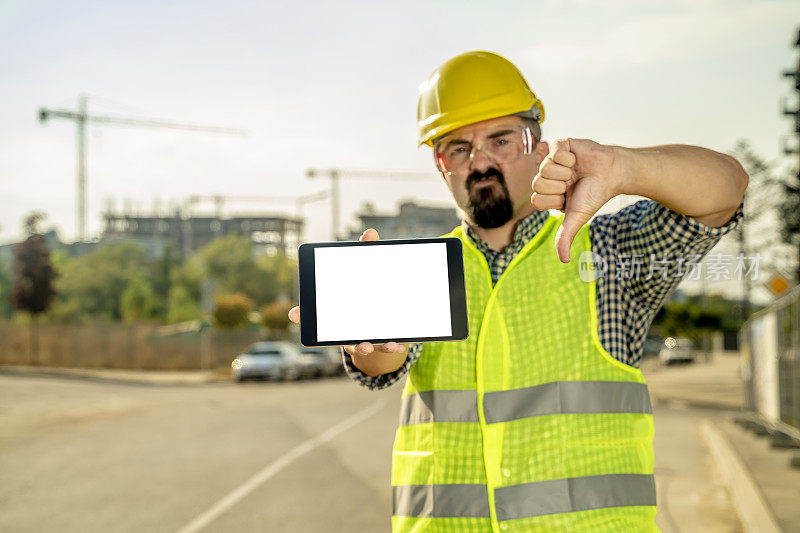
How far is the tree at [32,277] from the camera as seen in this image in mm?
45875

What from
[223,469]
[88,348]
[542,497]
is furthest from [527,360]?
[88,348]

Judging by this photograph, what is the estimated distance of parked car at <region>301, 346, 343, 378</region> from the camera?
3669cm

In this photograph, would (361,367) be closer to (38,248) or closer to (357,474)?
(357,474)

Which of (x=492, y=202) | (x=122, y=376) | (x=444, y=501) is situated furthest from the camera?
(x=122, y=376)

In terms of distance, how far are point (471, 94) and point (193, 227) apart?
196938 mm

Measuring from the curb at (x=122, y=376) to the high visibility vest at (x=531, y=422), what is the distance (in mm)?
30315

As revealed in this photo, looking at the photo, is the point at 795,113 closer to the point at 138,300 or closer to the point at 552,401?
the point at 552,401

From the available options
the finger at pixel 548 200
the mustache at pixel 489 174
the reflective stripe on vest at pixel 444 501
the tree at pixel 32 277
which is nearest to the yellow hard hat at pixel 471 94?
the mustache at pixel 489 174

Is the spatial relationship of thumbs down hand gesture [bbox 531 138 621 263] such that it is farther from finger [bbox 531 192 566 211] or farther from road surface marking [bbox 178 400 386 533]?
road surface marking [bbox 178 400 386 533]

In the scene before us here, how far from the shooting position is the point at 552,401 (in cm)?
250

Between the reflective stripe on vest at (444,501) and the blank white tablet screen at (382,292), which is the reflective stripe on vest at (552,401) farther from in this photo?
the blank white tablet screen at (382,292)

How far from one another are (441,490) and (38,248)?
4807cm

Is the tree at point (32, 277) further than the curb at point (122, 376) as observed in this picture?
Yes

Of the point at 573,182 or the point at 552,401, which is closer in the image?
the point at 573,182
